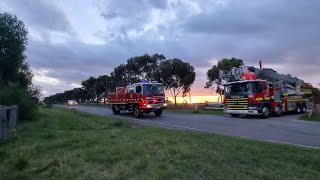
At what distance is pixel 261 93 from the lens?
27.9 meters

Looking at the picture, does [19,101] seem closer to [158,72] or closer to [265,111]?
[265,111]

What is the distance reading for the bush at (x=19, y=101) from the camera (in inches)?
996

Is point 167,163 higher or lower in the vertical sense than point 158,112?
lower

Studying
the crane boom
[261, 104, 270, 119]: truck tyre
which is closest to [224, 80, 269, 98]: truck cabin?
[261, 104, 270, 119]: truck tyre

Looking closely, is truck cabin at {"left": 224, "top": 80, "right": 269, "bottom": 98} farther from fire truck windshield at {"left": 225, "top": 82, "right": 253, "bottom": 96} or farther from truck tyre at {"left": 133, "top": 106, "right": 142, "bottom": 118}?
truck tyre at {"left": 133, "top": 106, "right": 142, "bottom": 118}

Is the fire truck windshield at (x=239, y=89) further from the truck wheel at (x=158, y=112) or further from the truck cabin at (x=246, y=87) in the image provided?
the truck wheel at (x=158, y=112)

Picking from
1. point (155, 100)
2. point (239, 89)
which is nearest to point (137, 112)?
point (155, 100)

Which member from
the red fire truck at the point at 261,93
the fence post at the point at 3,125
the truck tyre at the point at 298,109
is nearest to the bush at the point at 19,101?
the fence post at the point at 3,125

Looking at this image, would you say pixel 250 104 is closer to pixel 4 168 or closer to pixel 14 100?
pixel 14 100

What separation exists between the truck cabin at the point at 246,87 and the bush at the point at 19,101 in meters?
14.9

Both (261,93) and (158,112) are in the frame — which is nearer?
(261,93)

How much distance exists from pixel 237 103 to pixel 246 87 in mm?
1461

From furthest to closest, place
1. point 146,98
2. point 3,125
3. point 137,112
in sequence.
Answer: point 137,112
point 146,98
point 3,125

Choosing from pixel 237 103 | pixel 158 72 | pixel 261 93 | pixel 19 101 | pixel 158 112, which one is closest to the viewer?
pixel 19 101
